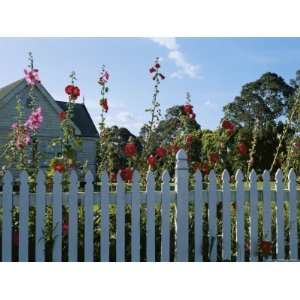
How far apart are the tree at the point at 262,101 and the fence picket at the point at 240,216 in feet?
78.3

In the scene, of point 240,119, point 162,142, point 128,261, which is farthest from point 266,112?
point 128,261

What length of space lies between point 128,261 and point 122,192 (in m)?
0.67

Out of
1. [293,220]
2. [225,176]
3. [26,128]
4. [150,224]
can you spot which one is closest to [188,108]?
[225,176]

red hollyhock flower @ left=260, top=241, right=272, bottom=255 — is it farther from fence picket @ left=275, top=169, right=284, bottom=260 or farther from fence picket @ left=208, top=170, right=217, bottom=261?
fence picket @ left=208, top=170, right=217, bottom=261

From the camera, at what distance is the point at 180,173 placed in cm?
387

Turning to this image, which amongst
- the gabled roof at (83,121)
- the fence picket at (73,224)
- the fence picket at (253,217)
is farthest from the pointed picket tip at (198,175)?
the gabled roof at (83,121)

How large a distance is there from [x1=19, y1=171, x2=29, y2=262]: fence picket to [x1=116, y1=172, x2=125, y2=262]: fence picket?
0.77m

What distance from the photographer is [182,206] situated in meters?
3.87

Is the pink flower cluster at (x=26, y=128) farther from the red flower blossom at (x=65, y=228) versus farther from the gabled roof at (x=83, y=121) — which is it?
the gabled roof at (x=83, y=121)

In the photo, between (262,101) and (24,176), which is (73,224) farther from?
(262,101)

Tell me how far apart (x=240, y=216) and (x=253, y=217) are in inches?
5.0

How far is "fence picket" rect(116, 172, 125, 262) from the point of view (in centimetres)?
376

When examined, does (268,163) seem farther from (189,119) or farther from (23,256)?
(23,256)

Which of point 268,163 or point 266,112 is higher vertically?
point 266,112
